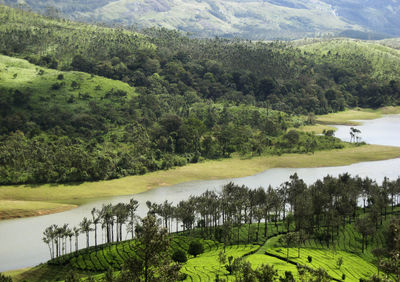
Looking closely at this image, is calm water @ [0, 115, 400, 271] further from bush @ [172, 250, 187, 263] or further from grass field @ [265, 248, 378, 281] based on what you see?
grass field @ [265, 248, 378, 281]

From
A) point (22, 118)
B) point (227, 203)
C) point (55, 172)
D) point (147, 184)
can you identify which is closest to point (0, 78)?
point (22, 118)

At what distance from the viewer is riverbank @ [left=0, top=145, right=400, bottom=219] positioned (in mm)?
108750

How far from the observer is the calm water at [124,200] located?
77125 millimetres

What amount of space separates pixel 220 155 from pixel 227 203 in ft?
228

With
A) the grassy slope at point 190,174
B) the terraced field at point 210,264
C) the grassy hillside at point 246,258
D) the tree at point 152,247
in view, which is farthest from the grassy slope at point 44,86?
the tree at point 152,247

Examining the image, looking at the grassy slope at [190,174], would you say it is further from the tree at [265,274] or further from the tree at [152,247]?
the tree at [152,247]

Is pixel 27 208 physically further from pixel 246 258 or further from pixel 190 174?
pixel 246 258

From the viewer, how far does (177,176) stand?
434 ft

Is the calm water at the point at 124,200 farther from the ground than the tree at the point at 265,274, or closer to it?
closer to it

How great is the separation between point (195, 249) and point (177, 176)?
5813cm

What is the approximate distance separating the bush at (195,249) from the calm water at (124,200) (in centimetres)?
2415

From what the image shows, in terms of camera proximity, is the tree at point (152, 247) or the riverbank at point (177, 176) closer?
the tree at point (152, 247)

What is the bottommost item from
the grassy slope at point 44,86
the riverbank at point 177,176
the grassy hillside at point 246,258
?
the grassy hillside at point 246,258

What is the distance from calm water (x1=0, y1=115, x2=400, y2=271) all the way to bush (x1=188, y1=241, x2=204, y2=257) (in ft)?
79.2
